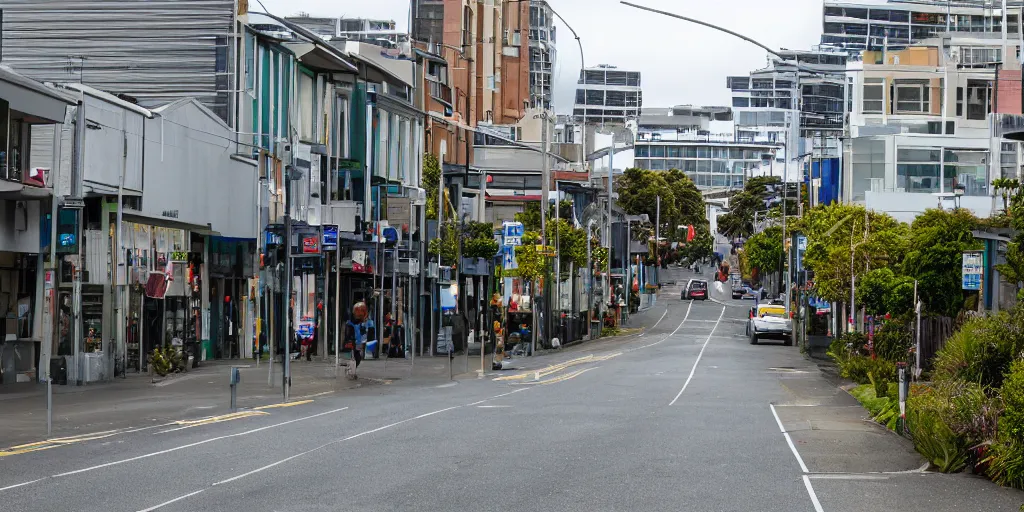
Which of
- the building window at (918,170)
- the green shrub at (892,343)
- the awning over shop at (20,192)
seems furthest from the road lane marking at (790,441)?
the building window at (918,170)

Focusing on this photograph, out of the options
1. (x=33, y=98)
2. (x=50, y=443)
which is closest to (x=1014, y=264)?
(x=50, y=443)

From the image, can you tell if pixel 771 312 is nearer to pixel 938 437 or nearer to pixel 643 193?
pixel 938 437

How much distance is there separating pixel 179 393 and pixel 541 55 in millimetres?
101407

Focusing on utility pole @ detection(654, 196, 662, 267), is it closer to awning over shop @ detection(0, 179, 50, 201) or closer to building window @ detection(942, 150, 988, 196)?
building window @ detection(942, 150, 988, 196)

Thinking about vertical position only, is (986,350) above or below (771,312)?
above

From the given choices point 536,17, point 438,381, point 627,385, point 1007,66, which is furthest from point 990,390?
point 536,17

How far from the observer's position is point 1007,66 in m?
72.1

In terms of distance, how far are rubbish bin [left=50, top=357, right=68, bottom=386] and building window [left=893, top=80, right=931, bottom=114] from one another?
5487 centimetres

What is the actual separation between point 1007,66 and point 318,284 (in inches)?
1572

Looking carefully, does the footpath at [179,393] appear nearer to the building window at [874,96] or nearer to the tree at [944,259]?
the tree at [944,259]

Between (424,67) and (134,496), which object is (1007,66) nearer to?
(424,67)

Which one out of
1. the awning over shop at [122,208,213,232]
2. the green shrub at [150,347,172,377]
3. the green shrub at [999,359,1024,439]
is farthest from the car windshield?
the green shrub at [999,359,1024,439]

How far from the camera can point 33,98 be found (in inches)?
1180

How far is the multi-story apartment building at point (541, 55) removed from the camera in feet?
416
